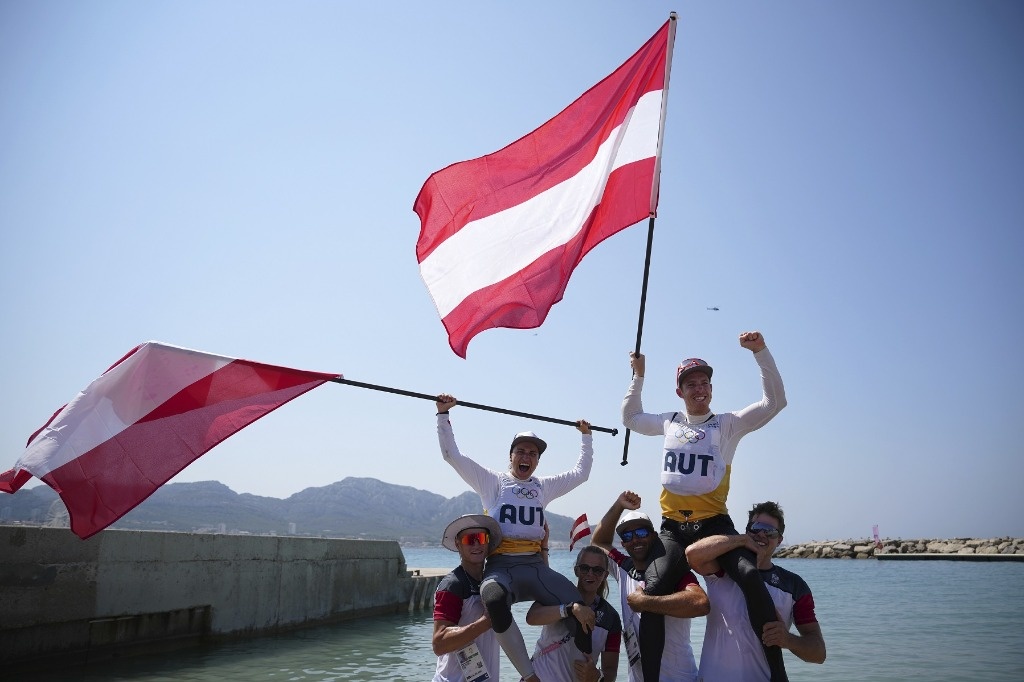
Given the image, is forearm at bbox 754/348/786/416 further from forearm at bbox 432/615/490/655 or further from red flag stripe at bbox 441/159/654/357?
forearm at bbox 432/615/490/655

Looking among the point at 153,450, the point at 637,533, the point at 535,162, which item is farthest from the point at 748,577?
the point at 153,450

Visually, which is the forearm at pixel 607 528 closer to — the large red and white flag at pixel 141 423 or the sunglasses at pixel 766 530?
the sunglasses at pixel 766 530

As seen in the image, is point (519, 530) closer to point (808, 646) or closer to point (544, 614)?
point (544, 614)

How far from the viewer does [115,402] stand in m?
6.46

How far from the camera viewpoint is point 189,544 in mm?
13734

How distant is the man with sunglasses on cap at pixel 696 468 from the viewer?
208 inches

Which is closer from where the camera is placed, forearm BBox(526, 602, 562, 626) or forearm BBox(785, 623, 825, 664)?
forearm BBox(785, 623, 825, 664)

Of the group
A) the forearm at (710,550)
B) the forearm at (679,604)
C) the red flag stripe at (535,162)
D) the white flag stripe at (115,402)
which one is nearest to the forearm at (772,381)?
the forearm at (710,550)

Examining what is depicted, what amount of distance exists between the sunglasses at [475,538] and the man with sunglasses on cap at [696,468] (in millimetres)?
1294

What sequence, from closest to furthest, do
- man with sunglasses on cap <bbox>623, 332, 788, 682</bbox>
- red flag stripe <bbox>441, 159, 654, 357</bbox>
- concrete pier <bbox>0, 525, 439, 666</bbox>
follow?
man with sunglasses on cap <bbox>623, 332, 788, 682</bbox> → red flag stripe <bbox>441, 159, 654, 357</bbox> → concrete pier <bbox>0, 525, 439, 666</bbox>

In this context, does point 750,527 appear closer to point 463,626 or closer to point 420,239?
point 463,626

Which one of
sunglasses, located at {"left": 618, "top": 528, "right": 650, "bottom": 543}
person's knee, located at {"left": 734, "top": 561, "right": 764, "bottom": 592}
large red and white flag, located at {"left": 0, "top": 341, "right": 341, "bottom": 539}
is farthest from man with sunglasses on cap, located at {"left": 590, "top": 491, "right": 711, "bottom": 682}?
large red and white flag, located at {"left": 0, "top": 341, "right": 341, "bottom": 539}

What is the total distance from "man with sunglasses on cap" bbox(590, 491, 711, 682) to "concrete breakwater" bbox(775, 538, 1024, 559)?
82596 millimetres

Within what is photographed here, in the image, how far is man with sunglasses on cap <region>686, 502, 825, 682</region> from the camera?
485 centimetres
